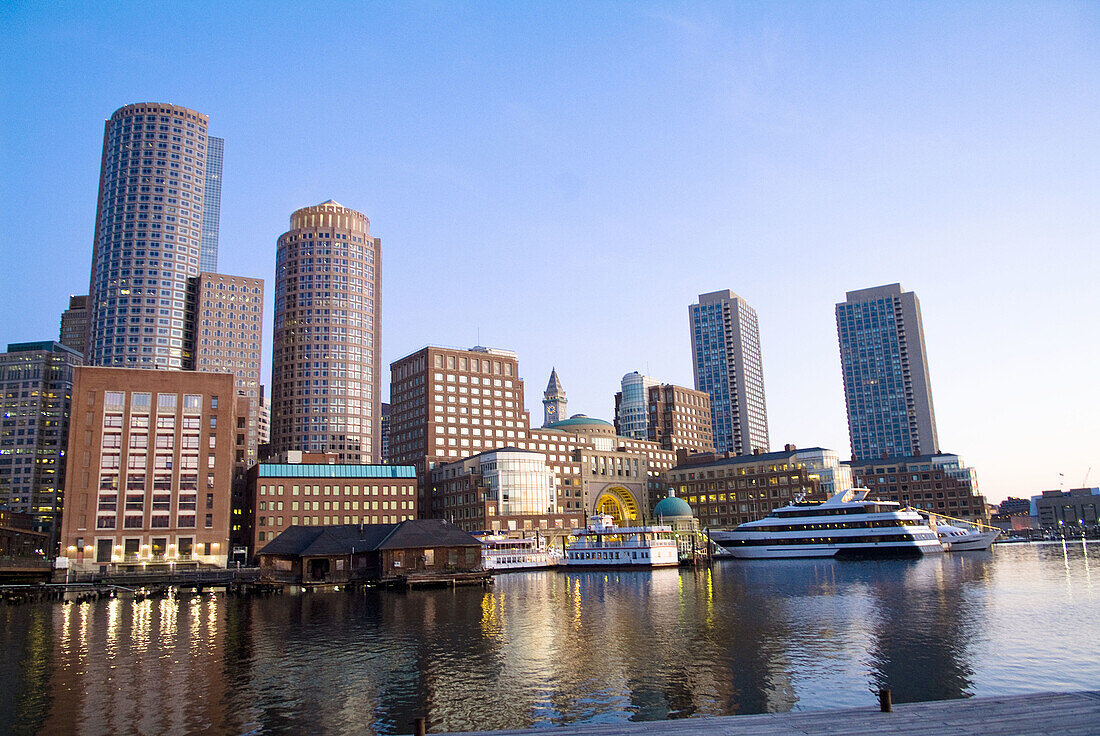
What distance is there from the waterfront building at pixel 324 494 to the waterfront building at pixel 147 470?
9.38 m

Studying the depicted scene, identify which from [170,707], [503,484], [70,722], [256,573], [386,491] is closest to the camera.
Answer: [70,722]

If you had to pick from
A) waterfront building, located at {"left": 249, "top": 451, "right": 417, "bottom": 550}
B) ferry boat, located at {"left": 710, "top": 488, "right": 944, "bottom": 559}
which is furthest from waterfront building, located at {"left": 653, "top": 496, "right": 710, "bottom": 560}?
waterfront building, located at {"left": 249, "top": 451, "right": 417, "bottom": 550}

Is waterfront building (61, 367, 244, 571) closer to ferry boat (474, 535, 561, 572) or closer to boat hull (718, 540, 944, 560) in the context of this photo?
ferry boat (474, 535, 561, 572)

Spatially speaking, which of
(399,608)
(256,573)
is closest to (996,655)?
(399,608)

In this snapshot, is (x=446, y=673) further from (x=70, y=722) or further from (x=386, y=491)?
(x=386, y=491)

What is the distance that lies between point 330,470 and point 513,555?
41327 mm

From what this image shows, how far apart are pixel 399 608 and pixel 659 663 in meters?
43.7

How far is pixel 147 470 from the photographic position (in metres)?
141

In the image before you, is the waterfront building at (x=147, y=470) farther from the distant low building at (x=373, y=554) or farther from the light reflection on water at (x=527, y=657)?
the light reflection on water at (x=527, y=657)

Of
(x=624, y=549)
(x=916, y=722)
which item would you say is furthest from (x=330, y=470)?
(x=916, y=722)

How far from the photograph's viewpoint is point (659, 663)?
44.0 meters

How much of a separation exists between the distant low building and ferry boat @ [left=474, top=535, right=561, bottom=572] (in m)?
36.6

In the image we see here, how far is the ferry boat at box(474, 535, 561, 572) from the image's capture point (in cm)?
15762

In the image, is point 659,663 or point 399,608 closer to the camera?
point 659,663
